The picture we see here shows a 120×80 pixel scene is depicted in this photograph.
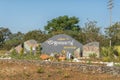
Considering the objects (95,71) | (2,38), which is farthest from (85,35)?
(95,71)

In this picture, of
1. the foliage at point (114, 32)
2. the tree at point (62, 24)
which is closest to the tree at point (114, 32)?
the foliage at point (114, 32)

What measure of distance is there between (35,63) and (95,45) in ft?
50.7

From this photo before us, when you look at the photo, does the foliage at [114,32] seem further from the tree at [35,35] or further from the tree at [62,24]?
the tree at [62,24]

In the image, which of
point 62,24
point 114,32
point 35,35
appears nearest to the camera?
point 114,32

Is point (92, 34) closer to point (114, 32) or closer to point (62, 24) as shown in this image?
point (114, 32)

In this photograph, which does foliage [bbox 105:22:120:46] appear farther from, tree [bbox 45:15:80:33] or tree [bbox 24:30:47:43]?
tree [bbox 45:15:80:33]

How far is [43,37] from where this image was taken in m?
63.0

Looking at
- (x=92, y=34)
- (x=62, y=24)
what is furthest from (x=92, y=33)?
(x=62, y=24)

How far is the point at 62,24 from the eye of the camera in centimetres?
8694

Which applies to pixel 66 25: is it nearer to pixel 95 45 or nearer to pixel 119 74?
pixel 95 45

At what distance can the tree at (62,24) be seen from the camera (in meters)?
85.9

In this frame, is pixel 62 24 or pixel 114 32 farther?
pixel 62 24

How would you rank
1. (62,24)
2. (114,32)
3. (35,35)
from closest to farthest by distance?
(114,32), (35,35), (62,24)

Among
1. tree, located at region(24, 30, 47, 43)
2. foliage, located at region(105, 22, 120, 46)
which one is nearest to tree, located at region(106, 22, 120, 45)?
foliage, located at region(105, 22, 120, 46)
